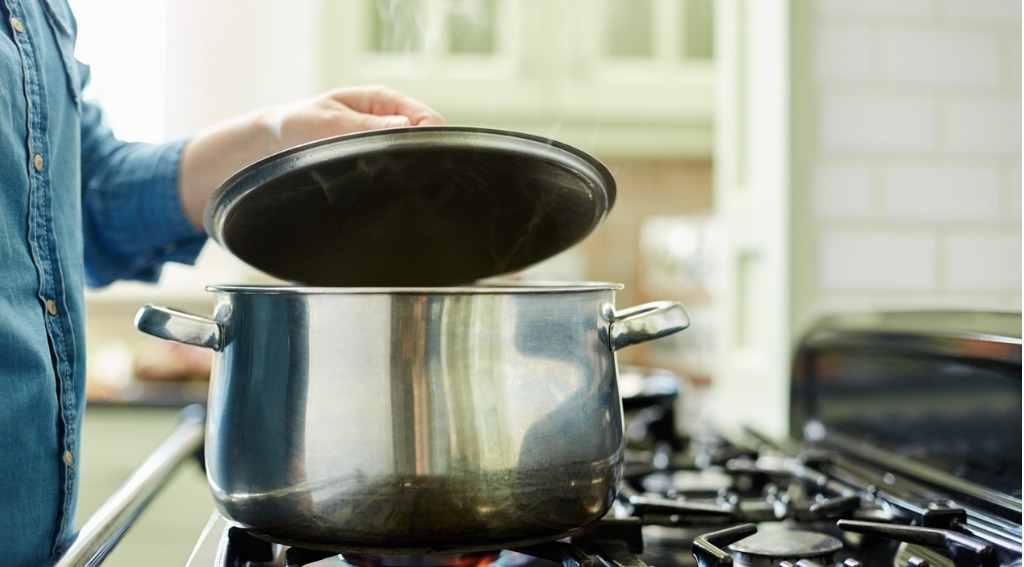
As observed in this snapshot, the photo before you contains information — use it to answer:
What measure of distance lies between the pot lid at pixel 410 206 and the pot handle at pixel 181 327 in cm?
6

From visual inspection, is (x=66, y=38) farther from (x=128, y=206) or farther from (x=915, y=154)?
(x=915, y=154)

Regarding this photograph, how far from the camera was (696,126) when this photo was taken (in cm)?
198

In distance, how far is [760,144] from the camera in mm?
1240

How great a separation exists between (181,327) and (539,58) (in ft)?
4.82

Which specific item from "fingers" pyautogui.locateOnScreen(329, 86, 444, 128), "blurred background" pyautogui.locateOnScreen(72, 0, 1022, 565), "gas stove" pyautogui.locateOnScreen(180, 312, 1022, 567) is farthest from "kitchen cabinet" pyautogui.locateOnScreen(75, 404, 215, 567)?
"fingers" pyautogui.locateOnScreen(329, 86, 444, 128)

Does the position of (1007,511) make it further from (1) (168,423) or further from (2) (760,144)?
(1) (168,423)

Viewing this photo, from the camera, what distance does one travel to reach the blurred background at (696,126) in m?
1.14

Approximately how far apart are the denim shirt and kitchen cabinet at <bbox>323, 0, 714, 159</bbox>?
1273mm

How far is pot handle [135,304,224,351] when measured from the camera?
0.48m

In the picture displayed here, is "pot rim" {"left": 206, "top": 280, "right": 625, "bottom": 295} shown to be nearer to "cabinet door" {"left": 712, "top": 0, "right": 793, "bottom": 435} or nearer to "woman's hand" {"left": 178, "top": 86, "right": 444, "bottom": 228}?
"woman's hand" {"left": 178, "top": 86, "right": 444, "bottom": 228}

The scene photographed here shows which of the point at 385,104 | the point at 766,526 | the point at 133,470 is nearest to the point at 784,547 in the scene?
the point at 766,526

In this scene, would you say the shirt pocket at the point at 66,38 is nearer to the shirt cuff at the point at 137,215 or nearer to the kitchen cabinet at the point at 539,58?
the shirt cuff at the point at 137,215

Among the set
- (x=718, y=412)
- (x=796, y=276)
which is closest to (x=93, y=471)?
(x=718, y=412)

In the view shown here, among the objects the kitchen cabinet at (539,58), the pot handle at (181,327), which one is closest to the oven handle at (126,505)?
the pot handle at (181,327)
